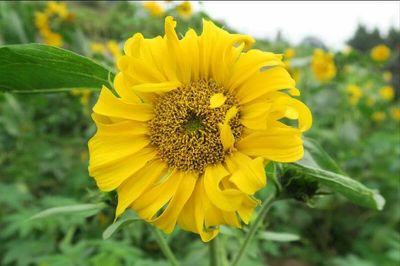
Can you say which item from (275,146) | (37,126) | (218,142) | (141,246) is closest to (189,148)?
(218,142)

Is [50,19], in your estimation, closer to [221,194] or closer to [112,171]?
[112,171]

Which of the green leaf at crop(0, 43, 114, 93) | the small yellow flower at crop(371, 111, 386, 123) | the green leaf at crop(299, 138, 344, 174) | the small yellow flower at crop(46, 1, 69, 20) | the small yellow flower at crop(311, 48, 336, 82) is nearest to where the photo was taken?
the green leaf at crop(0, 43, 114, 93)

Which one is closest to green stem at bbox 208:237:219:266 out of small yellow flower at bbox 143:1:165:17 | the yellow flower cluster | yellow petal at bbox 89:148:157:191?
yellow petal at bbox 89:148:157:191

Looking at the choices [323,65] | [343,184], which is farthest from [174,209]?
→ [323,65]

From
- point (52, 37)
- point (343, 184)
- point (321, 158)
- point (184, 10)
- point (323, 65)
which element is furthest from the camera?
point (323, 65)

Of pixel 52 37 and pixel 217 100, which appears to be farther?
pixel 52 37

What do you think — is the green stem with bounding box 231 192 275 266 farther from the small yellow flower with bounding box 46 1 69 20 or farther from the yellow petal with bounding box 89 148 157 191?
the small yellow flower with bounding box 46 1 69 20
